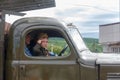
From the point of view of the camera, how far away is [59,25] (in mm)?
5598

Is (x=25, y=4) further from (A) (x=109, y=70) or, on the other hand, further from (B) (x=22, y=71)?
(A) (x=109, y=70)

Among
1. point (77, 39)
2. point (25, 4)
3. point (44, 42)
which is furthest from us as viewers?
point (25, 4)

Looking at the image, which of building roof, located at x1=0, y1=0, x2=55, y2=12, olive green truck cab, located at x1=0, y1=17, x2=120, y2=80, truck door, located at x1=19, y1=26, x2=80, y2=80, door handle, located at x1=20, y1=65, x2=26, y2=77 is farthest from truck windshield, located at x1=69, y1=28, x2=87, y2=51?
building roof, located at x1=0, y1=0, x2=55, y2=12

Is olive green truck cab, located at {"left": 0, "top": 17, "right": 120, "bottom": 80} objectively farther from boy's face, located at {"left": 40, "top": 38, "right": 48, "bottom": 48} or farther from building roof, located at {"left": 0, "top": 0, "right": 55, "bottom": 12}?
building roof, located at {"left": 0, "top": 0, "right": 55, "bottom": 12}

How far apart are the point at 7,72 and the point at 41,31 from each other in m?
0.75

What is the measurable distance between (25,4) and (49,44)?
2.95 meters

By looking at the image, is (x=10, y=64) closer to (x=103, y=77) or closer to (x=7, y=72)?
(x=7, y=72)

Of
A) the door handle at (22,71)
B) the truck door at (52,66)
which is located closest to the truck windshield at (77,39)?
the truck door at (52,66)

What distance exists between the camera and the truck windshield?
5.66 metres

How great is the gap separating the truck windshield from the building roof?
6.31ft

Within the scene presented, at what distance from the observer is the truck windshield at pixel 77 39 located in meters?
5.66

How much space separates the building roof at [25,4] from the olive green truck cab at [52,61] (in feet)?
7.42

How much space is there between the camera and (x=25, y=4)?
863cm

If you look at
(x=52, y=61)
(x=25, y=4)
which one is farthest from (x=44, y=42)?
(x=25, y=4)
